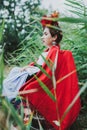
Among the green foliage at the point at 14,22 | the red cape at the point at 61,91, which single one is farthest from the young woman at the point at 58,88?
the green foliage at the point at 14,22

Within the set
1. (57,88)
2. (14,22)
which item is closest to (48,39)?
(57,88)

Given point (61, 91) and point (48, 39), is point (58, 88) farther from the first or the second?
point (48, 39)

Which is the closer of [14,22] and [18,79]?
[18,79]

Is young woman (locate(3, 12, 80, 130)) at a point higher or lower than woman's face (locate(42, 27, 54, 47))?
lower

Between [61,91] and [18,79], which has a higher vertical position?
[18,79]

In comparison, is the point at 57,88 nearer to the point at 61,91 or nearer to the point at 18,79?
the point at 61,91

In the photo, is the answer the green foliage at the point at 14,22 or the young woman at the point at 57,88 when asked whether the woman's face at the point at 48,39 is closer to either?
the young woman at the point at 57,88

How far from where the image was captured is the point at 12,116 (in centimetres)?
112

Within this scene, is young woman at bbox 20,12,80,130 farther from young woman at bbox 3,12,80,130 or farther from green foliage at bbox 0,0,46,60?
green foliage at bbox 0,0,46,60

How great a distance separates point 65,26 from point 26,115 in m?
1.13

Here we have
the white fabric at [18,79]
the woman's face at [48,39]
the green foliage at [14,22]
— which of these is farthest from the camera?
the green foliage at [14,22]

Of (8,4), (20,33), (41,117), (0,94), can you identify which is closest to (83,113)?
(41,117)

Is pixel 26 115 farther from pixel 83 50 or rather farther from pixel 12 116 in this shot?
pixel 12 116

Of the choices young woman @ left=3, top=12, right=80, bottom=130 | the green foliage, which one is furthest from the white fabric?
the green foliage
